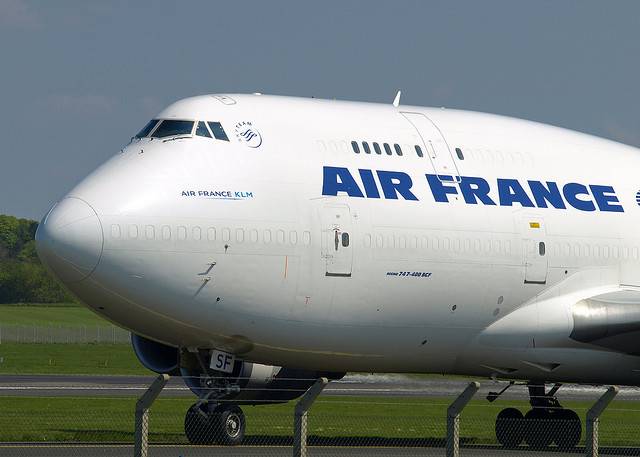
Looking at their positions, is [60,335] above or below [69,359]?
below

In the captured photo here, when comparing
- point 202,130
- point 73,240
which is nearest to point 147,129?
point 202,130

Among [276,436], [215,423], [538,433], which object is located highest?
[215,423]

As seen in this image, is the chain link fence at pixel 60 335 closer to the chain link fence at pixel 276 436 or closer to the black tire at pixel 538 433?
the chain link fence at pixel 276 436

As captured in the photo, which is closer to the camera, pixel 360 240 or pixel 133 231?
pixel 133 231

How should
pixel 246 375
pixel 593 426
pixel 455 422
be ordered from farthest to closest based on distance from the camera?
pixel 246 375, pixel 593 426, pixel 455 422

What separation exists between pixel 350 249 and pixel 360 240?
10.4 inches

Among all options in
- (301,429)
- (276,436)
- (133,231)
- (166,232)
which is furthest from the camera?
(276,436)

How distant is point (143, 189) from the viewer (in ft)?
62.3

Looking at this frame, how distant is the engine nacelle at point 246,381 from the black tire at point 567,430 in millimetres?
4726

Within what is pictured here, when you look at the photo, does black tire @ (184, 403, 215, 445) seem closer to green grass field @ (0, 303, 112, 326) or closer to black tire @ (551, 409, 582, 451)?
black tire @ (551, 409, 582, 451)

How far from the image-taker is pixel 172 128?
66.9 ft

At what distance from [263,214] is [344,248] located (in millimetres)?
1586

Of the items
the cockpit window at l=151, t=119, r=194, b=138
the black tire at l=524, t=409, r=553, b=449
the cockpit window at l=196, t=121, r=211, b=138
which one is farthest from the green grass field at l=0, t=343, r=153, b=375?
the cockpit window at l=196, t=121, r=211, b=138

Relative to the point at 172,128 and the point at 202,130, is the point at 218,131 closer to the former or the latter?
the point at 202,130
